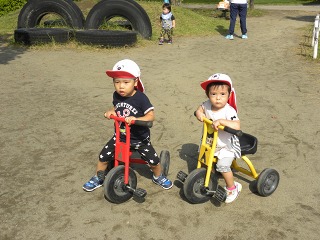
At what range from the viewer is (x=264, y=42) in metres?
12.2

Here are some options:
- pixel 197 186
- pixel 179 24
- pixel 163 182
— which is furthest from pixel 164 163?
pixel 179 24

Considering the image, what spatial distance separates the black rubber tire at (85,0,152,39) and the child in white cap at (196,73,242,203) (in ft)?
28.1

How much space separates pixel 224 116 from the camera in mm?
3734

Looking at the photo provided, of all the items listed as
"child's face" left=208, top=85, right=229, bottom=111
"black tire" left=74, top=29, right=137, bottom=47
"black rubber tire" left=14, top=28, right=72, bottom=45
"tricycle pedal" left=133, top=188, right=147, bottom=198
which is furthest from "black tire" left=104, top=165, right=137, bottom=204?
"black rubber tire" left=14, top=28, right=72, bottom=45

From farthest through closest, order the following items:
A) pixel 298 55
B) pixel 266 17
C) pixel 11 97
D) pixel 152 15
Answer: pixel 266 17
pixel 152 15
pixel 298 55
pixel 11 97

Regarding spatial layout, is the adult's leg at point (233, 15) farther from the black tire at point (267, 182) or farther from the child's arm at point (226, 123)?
the child's arm at point (226, 123)

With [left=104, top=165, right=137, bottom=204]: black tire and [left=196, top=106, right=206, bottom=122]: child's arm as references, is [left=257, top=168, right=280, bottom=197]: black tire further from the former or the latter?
[left=104, top=165, right=137, bottom=204]: black tire

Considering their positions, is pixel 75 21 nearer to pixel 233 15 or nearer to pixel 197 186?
pixel 233 15

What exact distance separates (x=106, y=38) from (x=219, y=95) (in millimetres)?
7646

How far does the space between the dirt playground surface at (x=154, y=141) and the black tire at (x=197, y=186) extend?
3.8 inches

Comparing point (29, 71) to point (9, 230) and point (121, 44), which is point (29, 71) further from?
point (9, 230)

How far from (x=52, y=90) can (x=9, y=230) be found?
4.39m

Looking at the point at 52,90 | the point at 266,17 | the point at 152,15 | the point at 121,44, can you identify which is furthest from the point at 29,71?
the point at 266,17

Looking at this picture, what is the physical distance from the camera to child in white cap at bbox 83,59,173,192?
3.69 meters
